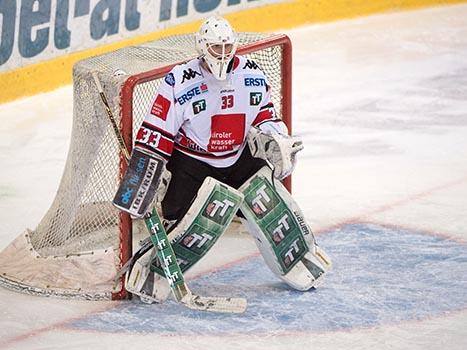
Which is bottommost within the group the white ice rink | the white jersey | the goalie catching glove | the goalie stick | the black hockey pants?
the white ice rink

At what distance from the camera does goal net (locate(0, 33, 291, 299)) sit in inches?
187

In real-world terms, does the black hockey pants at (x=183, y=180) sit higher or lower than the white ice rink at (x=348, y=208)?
higher

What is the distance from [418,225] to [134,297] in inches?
51.2

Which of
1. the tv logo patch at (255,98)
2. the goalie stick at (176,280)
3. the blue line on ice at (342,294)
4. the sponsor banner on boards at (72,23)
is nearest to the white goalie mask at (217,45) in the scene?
the tv logo patch at (255,98)

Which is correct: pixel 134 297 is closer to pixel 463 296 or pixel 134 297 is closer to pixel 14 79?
pixel 463 296

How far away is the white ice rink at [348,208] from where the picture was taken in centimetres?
441

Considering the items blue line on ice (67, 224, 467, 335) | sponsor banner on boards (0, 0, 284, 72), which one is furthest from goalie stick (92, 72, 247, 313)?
sponsor banner on boards (0, 0, 284, 72)

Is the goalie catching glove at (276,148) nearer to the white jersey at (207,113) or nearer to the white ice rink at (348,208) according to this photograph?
the white jersey at (207,113)

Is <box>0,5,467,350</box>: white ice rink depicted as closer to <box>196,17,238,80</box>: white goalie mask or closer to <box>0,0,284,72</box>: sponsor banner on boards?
<box>0,0,284,72</box>: sponsor banner on boards

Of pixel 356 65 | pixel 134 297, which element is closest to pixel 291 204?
pixel 134 297

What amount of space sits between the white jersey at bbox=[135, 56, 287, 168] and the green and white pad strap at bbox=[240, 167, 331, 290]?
0.15 metres

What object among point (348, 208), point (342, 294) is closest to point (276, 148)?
point (342, 294)

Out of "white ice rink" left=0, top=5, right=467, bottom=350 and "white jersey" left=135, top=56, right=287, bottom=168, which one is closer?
"white ice rink" left=0, top=5, right=467, bottom=350

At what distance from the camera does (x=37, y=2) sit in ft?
23.3
